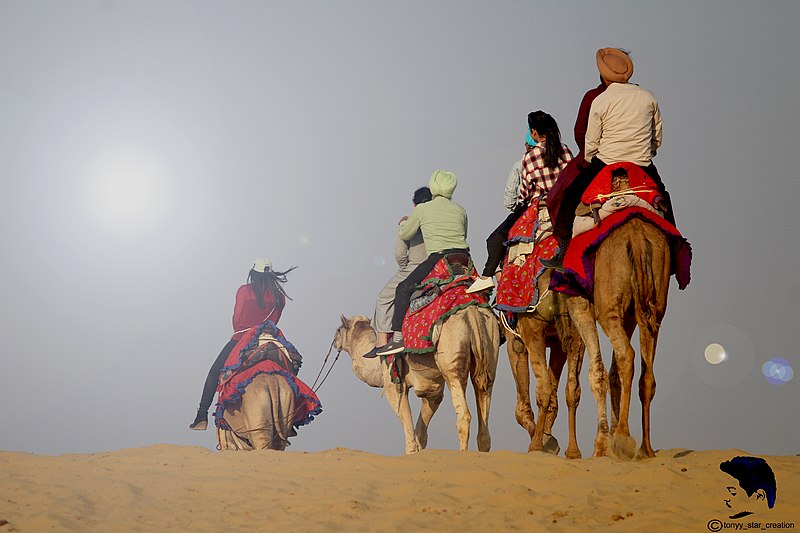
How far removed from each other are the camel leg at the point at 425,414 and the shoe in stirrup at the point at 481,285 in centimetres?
224

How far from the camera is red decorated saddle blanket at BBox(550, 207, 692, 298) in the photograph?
26.5 ft

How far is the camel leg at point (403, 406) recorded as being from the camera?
12.4 metres

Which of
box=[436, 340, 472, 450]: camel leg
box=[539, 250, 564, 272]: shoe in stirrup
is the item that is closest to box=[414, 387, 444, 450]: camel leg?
box=[436, 340, 472, 450]: camel leg

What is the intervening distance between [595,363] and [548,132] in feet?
8.73

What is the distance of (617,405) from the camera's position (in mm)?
8516

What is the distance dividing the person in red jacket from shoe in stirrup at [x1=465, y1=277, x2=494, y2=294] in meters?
5.42

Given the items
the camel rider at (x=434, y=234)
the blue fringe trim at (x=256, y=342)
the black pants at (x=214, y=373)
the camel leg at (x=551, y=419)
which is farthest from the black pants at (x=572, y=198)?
the black pants at (x=214, y=373)

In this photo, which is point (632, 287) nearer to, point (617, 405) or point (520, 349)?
point (617, 405)

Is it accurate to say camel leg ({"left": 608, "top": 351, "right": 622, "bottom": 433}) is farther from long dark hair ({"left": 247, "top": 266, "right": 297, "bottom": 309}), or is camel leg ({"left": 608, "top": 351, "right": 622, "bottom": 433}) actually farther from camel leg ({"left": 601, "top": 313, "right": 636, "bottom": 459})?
long dark hair ({"left": 247, "top": 266, "right": 297, "bottom": 309})

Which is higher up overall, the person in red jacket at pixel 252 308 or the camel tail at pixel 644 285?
the person in red jacket at pixel 252 308

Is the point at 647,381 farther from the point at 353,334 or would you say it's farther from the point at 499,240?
the point at 353,334

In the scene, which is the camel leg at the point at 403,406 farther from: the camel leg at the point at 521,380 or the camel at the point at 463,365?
the camel leg at the point at 521,380

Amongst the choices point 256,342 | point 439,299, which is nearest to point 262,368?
point 256,342

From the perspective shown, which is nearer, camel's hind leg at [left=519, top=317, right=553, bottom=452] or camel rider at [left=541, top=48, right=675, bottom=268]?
camel rider at [left=541, top=48, right=675, bottom=268]
